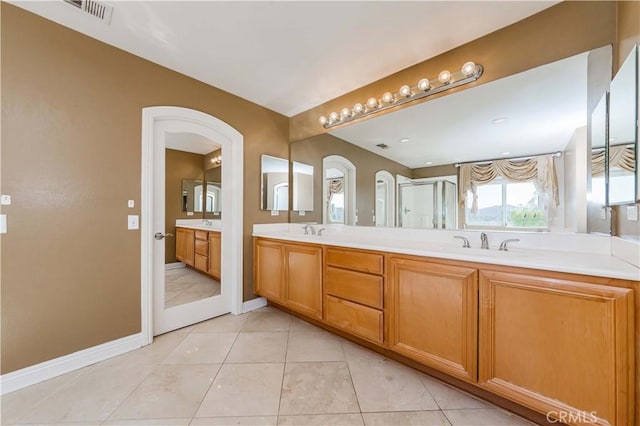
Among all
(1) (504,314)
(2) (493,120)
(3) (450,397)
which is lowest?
(3) (450,397)

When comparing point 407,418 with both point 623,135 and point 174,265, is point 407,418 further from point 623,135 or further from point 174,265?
point 174,265

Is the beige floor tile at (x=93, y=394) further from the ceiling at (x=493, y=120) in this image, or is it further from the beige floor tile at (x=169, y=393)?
the ceiling at (x=493, y=120)

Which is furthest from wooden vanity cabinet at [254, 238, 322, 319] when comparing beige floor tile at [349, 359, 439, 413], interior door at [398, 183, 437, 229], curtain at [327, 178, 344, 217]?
interior door at [398, 183, 437, 229]

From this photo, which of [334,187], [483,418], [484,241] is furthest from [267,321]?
[484,241]

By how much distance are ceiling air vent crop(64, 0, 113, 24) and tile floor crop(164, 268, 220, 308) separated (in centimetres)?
204

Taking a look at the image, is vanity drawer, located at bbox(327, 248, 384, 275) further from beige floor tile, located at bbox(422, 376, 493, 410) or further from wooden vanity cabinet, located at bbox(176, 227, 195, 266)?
wooden vanity cabinet, located at bbox(176, 227, 195, 266)

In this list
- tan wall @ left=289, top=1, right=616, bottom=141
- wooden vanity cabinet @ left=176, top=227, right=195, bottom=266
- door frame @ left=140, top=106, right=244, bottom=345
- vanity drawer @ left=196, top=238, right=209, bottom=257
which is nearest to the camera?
tan wall @ left=289, top=1, right=616, bottom=141

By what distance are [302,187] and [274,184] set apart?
1.20 ft

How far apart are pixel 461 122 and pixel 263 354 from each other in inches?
99.4

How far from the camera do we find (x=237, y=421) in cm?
132

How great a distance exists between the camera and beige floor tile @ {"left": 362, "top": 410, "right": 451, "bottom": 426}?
1321 millimetres

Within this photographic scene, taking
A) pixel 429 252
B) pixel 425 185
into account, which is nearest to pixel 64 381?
pixel 429 252

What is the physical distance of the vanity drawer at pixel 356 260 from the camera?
185 centimetres

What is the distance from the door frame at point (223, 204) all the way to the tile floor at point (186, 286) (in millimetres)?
168
